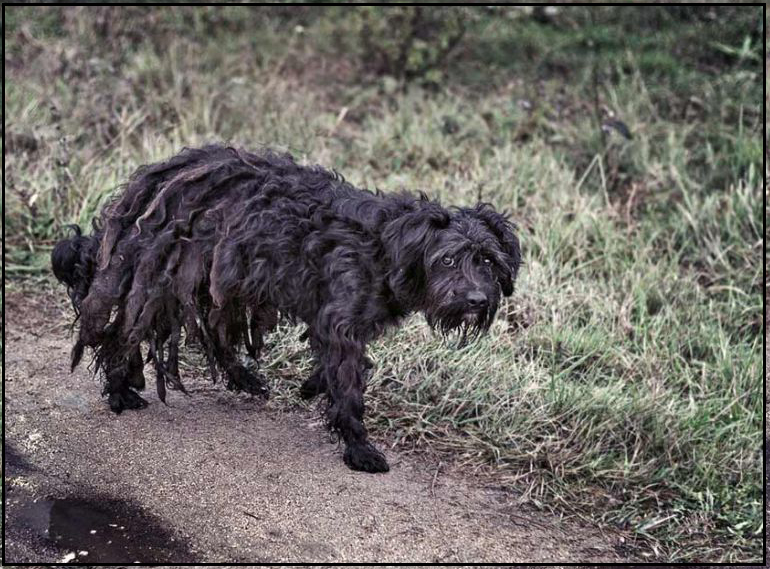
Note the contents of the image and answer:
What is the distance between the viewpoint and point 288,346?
17.0 feet

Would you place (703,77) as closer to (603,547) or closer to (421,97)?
(421,97)

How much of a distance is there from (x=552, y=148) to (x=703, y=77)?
5.90ft

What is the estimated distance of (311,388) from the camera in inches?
180

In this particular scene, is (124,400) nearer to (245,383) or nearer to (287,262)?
(245,383)

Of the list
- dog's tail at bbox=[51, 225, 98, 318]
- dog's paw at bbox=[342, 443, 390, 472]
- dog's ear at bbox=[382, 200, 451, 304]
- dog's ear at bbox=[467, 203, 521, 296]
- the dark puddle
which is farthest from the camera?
dog's tail at bbox=[51, 225, 98, 318]

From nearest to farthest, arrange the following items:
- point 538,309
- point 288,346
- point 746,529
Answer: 1. point 746,529
2. point 288,346
3. point 538,309

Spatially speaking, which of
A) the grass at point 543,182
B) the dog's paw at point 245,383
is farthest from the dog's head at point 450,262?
the dog's paw at point 245,383

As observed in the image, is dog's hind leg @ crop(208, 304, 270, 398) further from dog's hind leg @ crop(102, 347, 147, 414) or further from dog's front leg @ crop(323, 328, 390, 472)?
dog's front leg @ crop(323, 328, 390, 472)

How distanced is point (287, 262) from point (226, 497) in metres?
0.99

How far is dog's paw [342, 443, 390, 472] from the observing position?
4.25 m

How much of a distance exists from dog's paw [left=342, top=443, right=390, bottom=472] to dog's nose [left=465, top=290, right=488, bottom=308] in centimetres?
87

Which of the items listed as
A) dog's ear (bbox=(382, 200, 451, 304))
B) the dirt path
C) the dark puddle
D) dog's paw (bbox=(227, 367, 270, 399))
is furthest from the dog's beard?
the dark puddle

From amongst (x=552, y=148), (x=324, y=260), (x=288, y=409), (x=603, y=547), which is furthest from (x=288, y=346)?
(x=552, y=148)

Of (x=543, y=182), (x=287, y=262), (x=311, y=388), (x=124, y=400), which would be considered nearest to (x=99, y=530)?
(x=124, y=400)
